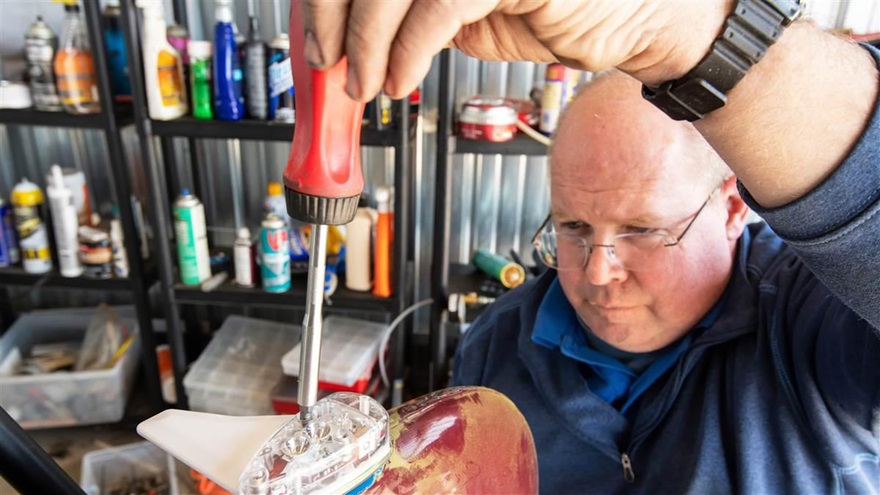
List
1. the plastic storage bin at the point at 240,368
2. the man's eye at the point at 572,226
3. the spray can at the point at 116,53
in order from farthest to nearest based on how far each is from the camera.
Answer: the plastic storage bin at the point at 240,368 < the spray can at the point at 116,53 < the man's eye at the point at 572,226

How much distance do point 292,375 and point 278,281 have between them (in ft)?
0.94

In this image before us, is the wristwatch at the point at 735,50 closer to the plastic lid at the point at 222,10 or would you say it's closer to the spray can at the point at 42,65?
the plastic lid at the point at 222,10

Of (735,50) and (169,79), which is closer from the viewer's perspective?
(735,50)

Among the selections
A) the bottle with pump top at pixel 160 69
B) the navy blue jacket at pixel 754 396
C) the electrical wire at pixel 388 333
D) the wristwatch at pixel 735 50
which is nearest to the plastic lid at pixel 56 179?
the bottle with pump top at pixel 160 69

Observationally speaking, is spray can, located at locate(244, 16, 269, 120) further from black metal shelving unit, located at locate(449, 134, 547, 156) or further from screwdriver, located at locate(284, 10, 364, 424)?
screwdriver, located at locate(284, 10, 364, 424)

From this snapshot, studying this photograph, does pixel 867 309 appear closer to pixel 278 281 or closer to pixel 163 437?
pixel 163 437

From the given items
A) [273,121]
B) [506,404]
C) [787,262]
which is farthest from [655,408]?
[273,121]

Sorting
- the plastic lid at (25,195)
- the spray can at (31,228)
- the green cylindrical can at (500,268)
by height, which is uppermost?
the plastic lid at (25,195)

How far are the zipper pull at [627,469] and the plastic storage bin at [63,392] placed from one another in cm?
151

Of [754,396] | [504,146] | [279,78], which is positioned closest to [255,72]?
[279,78]

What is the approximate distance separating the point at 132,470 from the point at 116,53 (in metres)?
1.09

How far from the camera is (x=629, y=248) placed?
2.79ft

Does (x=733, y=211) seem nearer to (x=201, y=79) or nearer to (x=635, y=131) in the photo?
(x=635, y=131)

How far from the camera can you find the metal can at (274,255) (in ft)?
5.08
